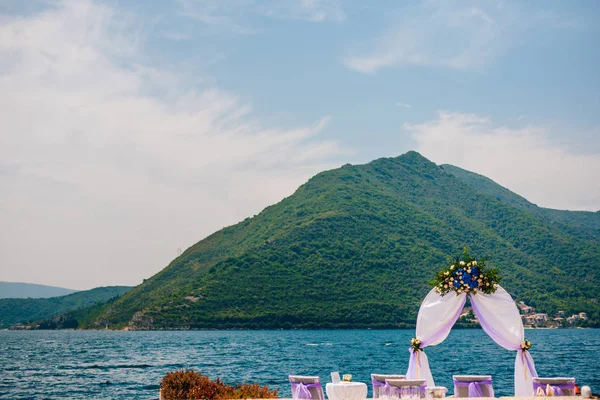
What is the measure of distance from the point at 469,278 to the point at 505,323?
4.59 ft

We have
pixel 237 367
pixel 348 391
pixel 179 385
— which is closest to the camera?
pixel 348 391

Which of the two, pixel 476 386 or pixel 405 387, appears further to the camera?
pixel 476 386

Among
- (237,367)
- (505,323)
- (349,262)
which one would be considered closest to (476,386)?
(505,323)

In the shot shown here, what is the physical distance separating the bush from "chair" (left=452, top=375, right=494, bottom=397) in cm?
437

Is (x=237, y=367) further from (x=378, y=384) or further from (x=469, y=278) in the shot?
(x=469, y=278)

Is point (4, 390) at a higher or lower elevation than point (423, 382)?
lower

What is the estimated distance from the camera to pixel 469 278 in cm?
1588

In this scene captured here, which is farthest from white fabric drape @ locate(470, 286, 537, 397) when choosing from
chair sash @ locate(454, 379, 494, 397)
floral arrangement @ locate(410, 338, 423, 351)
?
floral arrangement @ locate(410, 338, 423, 351)

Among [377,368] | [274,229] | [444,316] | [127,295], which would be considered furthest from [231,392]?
[127,295]

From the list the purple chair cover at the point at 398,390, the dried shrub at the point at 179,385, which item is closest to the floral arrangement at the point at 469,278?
the purple chair cover at the point at 398,390

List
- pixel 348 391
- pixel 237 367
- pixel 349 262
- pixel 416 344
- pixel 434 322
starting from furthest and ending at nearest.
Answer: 1. pixel 349 262
2. pixel 237 367
3. pixel 434 322
4. pixel 416 344
5. pixel 348 391

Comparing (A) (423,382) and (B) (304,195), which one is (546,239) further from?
(A) (423,382)

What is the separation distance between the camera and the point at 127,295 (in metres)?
143

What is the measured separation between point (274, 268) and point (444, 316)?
106240mm
